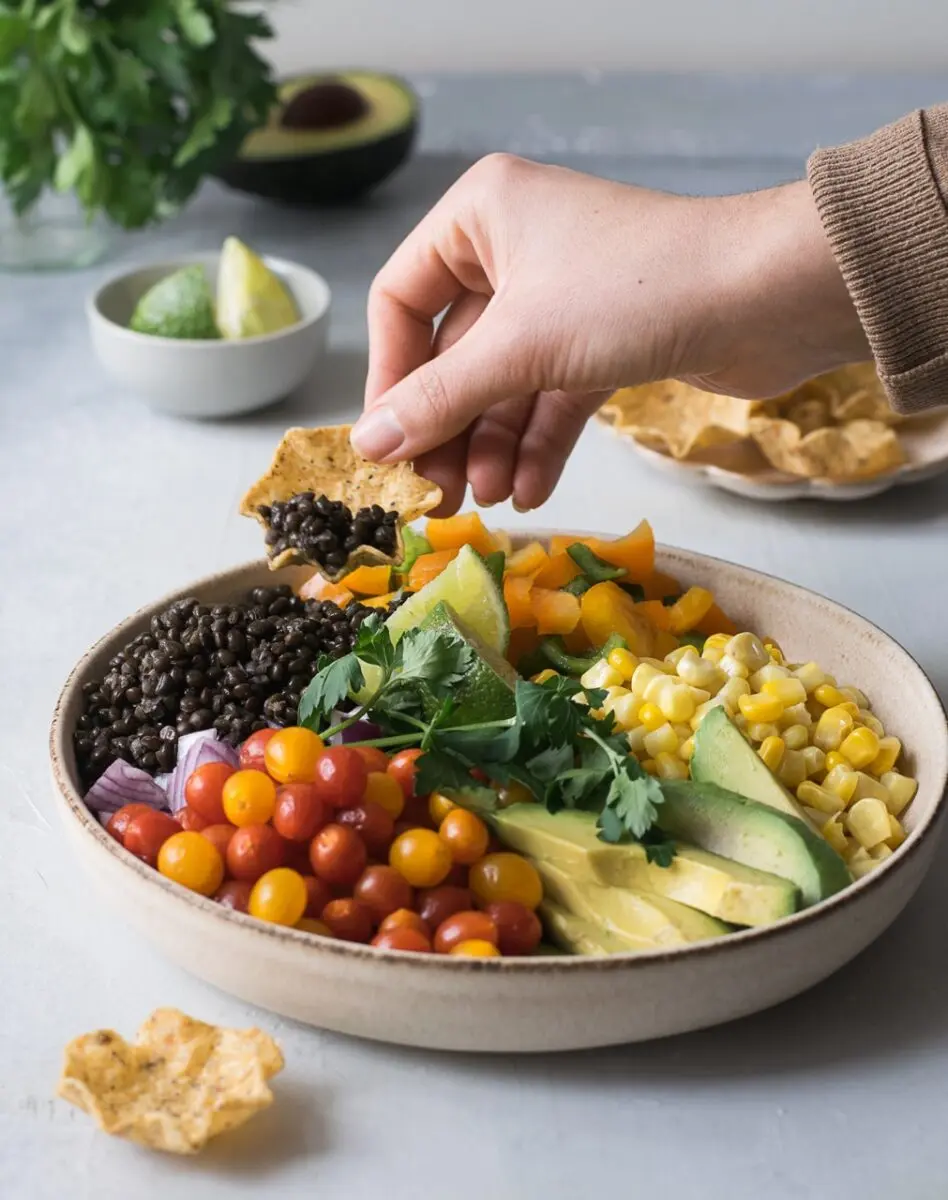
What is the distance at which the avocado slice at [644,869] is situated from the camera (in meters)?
1.37

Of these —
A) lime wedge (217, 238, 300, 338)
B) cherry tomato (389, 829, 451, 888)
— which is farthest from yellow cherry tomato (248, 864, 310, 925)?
lime wedge (217, 238, 300, 338)

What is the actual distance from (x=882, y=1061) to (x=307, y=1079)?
0.53 metres

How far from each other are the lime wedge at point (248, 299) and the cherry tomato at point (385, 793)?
1.51 meters

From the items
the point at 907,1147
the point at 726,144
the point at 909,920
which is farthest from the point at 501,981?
the point at 726,144

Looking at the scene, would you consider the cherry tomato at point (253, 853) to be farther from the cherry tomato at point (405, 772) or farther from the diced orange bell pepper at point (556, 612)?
the diced orange bell pepper at point (556, 612)

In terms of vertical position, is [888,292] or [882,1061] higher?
[888,292]

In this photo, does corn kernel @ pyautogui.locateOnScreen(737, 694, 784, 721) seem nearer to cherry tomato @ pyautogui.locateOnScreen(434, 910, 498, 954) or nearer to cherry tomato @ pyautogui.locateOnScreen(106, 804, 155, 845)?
cherry tomato @ pyautogui.locateOnScreen(434, 910, 498, 954)

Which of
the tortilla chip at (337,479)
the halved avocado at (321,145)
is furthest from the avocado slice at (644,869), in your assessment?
the halved avocado at (321,145)

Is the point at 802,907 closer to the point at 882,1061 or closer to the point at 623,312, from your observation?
the point at 882,1061

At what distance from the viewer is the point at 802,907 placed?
4.56ft

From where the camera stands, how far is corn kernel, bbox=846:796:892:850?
1537 mm

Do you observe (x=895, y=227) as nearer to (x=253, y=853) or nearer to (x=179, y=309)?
(x=253, y=853)

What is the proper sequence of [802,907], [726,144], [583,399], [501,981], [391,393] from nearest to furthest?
[501,981] → [802,907] → [391,393] → [583,399] → [726,144]

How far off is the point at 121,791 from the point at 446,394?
0.60 m
